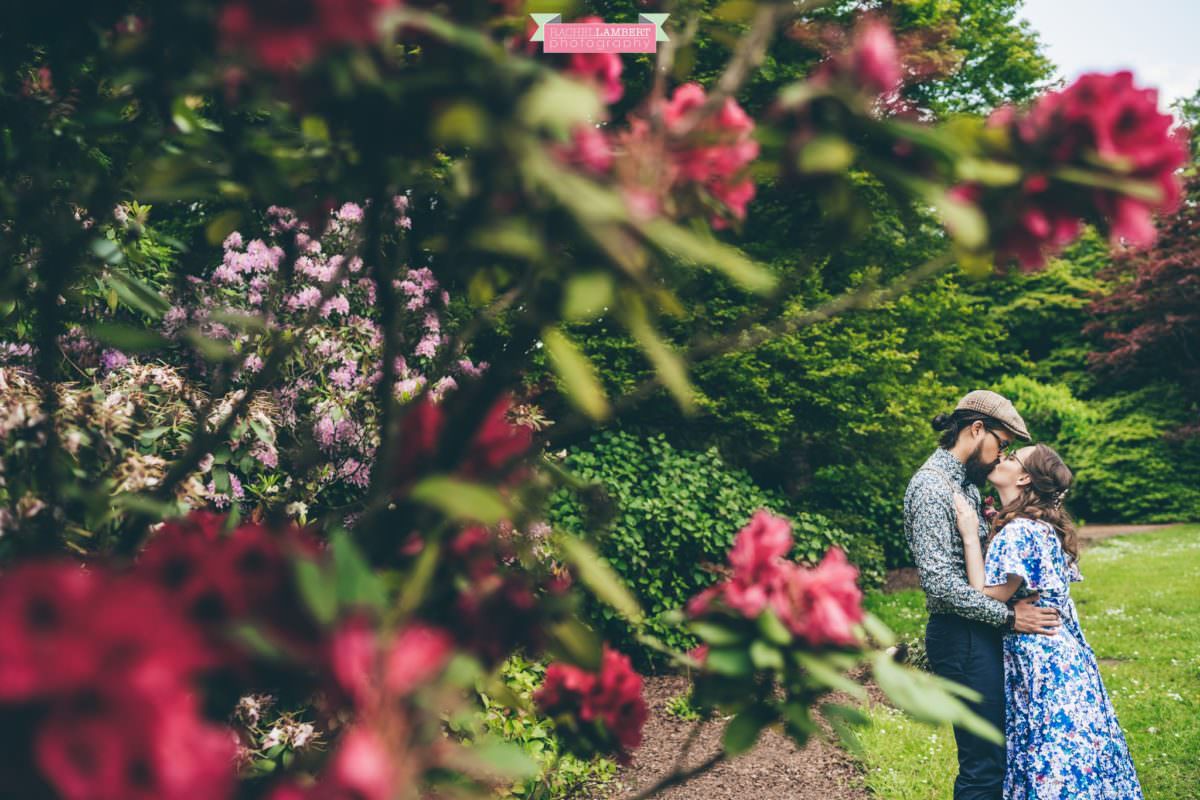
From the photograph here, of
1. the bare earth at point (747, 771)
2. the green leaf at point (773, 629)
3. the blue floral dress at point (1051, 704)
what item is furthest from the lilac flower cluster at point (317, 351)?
the green leaf at point (773, 629)

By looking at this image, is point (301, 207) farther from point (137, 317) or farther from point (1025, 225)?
point (137, 317)

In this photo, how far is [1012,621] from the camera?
10.9 ft

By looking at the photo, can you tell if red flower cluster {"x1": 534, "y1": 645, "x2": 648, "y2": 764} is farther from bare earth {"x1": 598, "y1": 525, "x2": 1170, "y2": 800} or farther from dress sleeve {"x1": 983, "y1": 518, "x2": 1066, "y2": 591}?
bare earth {"x1": 598, "y1": 525, "x2": 1170, "y2": 800}

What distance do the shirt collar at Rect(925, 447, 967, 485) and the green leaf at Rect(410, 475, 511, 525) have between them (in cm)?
330

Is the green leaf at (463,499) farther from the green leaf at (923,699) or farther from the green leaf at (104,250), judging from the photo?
the green leaf at (104,250)

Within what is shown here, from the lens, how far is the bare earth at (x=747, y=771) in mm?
4527

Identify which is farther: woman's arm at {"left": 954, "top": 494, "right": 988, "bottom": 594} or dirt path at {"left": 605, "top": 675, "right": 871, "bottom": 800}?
dirt path at {"left": 605, "top": 675, "right": 871, "bottom": 800}

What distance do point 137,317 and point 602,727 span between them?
4295 mm

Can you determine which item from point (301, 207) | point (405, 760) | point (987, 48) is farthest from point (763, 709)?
point (987, 48)

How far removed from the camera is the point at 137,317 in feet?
14.9

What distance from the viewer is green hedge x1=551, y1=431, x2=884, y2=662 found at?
6.22 metres

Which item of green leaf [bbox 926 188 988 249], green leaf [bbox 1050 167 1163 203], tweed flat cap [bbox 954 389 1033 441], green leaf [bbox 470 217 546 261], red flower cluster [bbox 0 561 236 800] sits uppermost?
green leaf [bbox 1050 167 1163 203]

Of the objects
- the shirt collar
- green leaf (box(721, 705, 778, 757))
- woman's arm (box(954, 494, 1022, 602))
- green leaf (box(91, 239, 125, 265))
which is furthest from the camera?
the shirt collar

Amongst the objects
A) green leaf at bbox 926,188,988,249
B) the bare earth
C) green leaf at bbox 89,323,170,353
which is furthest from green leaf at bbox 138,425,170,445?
the bare earth
